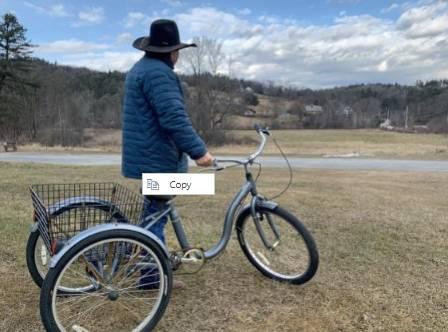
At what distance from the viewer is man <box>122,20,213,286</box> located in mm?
2568

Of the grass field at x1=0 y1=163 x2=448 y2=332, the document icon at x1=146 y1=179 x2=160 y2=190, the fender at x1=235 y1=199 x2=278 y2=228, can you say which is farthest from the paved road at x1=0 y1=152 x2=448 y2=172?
the document icon at x1=146 y1=179 x2=160 y2=190

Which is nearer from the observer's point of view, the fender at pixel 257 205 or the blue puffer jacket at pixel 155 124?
the blue puffer jacket at pixel 155 124

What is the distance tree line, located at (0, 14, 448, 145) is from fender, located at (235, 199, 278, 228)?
3168cm

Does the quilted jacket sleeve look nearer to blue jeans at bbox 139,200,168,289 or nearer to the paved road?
blue jeans at bbox 139,200,168,289

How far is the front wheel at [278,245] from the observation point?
10.0ft

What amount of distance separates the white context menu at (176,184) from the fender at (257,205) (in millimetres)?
481

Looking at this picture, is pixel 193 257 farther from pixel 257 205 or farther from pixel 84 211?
pixel 84 211

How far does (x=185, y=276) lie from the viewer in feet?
11.1

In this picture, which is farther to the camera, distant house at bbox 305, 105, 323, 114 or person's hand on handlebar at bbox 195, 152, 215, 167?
distant house at bbox 305, 105, 323, 114

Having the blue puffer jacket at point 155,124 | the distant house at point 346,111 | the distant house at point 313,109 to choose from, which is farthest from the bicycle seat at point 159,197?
the distant house at point 313,109

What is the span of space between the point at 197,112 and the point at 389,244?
36.8m

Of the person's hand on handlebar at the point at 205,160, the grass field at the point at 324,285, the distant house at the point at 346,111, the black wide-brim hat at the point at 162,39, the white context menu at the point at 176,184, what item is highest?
the distant house at the point at 346,111

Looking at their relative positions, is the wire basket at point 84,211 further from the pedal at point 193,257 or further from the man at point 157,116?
the pedal at point 193,257

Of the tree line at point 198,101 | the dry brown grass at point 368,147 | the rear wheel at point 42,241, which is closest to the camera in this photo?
the rear wheel at point 42,241
